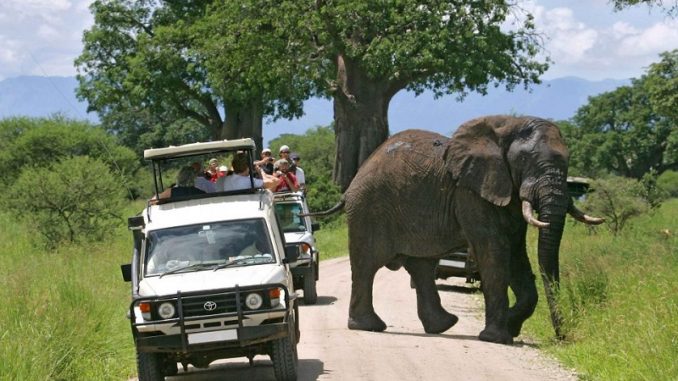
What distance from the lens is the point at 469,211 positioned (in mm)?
17031

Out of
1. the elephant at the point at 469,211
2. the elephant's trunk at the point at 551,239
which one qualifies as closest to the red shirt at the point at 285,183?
the elephant at the point at 469,211

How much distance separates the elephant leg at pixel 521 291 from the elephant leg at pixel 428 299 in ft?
3.16

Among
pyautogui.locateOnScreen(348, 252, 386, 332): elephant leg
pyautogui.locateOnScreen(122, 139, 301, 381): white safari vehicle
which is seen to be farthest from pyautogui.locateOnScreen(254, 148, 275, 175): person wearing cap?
pyautogui.locateOnScreen(122, 139, 301, 381): white safari vehicle

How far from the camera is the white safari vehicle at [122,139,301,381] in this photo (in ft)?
39.2

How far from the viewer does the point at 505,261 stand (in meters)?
16.6

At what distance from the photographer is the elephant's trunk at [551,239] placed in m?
16.1

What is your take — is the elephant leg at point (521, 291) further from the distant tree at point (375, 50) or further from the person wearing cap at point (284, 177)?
the distant tree at point (375, 50)

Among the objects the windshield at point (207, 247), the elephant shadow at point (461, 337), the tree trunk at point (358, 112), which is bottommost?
the elephant shadow at point (461, 337)

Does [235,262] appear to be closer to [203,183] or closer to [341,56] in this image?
[203,183]

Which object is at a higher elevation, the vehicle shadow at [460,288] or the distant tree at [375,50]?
the distant tree at [375,50]

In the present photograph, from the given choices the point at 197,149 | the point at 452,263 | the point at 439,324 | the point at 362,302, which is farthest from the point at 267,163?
the point at 197,149

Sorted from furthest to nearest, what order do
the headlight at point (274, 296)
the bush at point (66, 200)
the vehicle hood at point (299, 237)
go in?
the bush at point (66, 200) → the vehicle hood at point (299, 237) → the headlight at point (274, 296)

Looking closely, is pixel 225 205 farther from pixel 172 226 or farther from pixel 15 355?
pixel 15 355

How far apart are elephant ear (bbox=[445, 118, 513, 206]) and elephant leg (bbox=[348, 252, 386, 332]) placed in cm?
190
